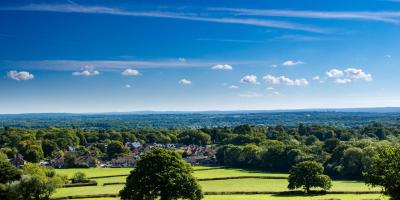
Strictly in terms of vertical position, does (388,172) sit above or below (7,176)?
above

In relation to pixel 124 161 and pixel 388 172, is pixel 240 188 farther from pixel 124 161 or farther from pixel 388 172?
pixel 124 161

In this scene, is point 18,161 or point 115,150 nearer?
point 18,161

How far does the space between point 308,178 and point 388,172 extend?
3060 centimetres

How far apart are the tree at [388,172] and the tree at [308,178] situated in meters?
26.4

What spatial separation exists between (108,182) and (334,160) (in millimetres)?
51878

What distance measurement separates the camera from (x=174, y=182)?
57.9 metres

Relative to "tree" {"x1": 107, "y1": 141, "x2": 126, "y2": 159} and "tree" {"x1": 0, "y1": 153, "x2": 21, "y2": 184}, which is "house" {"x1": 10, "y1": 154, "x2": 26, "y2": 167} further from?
"tree" {"x1": 0, "y1": 153, "x2": 21, "y2": 184}

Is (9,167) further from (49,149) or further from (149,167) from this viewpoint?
(49,149)

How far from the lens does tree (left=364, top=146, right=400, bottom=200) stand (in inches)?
2026

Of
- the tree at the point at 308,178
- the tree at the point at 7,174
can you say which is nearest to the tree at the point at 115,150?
the tree at the point at 308,178

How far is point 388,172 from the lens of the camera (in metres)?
51.8

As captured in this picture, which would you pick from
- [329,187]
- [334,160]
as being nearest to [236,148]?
[334,160]

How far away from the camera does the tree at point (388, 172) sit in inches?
2026

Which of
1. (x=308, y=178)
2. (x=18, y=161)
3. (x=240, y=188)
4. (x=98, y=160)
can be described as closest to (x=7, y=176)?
(x=240, y=188)
